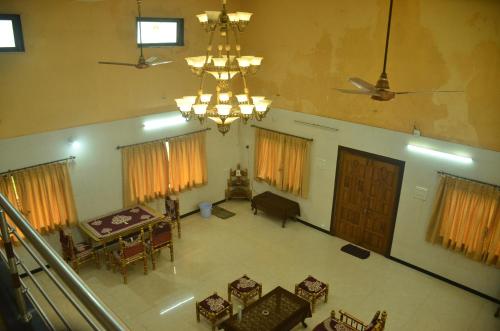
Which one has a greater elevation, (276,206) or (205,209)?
(276,206)

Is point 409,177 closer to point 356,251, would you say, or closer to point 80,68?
point 356,251

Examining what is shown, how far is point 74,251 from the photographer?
7051mm

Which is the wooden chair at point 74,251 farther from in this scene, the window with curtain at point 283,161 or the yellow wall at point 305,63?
the window with curtain at point 283,161

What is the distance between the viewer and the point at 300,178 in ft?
29.7

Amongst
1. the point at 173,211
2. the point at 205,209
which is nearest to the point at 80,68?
the point at 173,211

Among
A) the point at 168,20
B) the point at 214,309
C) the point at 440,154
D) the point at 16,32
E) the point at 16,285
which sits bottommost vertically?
the point at 214,309

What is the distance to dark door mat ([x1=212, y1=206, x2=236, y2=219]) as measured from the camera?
9706 mm

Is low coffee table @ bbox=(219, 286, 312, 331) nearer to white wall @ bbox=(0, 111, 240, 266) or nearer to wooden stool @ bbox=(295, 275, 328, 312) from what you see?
wooden stool @ bbox=(295, 275, 328, 312)

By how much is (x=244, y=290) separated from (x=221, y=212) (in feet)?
12.2

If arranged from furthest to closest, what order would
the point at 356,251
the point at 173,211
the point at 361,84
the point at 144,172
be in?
the point at 173,211 → the point at 144,172 → the point at 356,251 → the point at 361,84

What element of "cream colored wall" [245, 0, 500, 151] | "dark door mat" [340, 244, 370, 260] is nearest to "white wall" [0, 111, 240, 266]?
"cream colored wall" [245, 0, 500, 151]

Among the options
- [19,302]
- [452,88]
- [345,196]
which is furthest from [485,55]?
[19,302]

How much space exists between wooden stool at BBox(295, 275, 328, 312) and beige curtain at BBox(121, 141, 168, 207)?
394 cm

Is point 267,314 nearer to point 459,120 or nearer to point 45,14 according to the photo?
point 459,120
